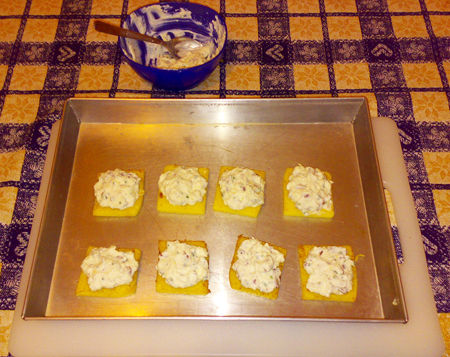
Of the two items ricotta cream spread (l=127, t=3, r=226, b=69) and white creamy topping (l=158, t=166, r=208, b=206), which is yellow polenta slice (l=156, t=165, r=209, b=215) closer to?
white creamy topping (l=158, t=166, r=208, b=206)

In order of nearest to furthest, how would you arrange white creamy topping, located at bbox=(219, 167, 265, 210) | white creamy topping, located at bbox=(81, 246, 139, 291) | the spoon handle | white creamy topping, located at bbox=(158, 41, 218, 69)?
white creamy topping, located at bbox=(81, 246, 139, 291), white creamy topping, located at bbox=(219, 167, 265, 210), the spoon handle, white creamy topping, located at bbox=(158, 41, 218, 69)

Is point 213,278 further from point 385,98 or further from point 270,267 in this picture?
point 385,98

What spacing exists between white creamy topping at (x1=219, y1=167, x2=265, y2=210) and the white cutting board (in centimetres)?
56

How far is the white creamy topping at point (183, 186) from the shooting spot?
6.21ft

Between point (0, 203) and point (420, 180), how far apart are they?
224 centimetres

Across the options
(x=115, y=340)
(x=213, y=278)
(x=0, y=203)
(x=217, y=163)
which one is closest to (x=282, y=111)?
(x=217, y=163)

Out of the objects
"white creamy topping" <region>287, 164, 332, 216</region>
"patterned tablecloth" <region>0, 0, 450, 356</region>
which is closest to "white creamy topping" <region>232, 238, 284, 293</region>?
"white creamy topping" <region>287, 164, 332, 216</region>

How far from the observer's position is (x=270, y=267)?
1.74m

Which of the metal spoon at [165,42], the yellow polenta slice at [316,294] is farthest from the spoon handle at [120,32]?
the yellow polenta slice at [316,294]

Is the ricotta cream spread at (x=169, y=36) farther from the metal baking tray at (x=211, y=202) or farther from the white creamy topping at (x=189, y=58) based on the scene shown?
the metal baking tray at (x=211, y=202)

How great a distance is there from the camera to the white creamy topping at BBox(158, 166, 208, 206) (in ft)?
6.21

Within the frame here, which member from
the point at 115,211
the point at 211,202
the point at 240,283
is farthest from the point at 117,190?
the point at 240,283

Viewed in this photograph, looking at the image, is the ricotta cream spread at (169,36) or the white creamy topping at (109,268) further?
the ricotta cream spread at (169,36)

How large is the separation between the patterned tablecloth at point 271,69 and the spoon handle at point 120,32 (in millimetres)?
283
